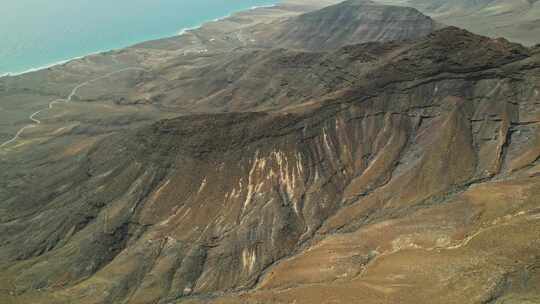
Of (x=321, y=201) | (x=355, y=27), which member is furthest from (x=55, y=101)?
(x=321, y=201)

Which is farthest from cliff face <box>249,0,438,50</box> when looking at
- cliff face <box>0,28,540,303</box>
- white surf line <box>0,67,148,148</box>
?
cliff face <box>0,28,540,303</box>

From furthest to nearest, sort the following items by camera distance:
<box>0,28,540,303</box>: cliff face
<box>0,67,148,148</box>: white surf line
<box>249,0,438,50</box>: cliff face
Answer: <box>249,0,438,50</box>: cliff face → <box>0,67,148,148</box>: white surf line → <box>0,28,540,303</box>: cliff face

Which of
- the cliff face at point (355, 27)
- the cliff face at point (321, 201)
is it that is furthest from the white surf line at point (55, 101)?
the cliff face at point (355, 27)

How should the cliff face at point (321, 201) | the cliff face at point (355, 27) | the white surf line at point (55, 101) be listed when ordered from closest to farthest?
the cliff face at point (321, 201)
the white surf line at point (55, 101)
the cliff face at point (355, 27)

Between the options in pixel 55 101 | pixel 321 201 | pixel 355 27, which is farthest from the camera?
pixel 355 27

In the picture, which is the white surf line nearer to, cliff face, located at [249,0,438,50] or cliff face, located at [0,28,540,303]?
cliff face, located at [0,28,540,303]

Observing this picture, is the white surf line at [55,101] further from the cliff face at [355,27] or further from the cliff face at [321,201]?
the cliff face at [355,27]

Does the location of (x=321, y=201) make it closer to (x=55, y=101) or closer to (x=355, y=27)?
(x=55, y=101)

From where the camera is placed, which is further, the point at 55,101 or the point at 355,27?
the point at 355,27

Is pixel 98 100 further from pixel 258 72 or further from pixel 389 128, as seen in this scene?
pixel 389 128
